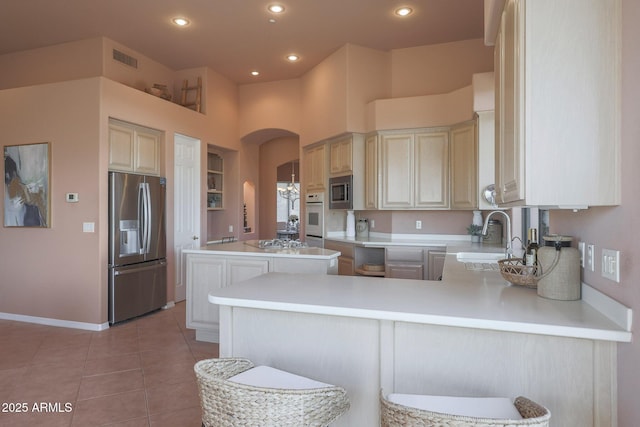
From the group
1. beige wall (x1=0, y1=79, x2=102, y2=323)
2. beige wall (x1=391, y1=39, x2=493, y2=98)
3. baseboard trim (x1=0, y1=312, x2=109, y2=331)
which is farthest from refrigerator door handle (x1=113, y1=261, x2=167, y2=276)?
beige wall (x1=391, y1=39, x2=493, y2=98)

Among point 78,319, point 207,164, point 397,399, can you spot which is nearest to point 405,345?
point 397,399

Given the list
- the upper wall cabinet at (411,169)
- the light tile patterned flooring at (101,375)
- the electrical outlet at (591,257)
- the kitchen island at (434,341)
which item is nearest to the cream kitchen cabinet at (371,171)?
the upper wall cabinet at (411,169)

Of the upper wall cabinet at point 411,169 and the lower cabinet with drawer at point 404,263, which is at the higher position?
the upper wall cabinet at point 411,169

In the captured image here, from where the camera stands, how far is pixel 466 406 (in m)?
1.23

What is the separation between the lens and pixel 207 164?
20.5ft

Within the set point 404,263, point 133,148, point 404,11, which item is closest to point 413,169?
point 404,263

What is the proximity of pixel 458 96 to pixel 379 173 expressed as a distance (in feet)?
4.13

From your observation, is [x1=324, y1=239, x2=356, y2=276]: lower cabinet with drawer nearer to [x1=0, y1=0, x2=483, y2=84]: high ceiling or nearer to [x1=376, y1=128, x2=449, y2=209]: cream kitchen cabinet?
[x1=376, y1=128, x2=449, y2=209]: cream kitchen cabinet

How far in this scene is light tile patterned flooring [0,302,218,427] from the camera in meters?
2.47

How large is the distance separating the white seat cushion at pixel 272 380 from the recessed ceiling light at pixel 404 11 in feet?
12.9

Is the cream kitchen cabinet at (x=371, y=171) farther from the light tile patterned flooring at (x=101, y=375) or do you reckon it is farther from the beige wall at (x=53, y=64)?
the beige wall at (x=53, y=64)

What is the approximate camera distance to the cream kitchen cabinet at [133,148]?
4.44m

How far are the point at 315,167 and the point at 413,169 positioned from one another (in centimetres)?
162

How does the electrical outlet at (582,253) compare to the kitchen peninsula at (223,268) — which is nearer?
the electrical outlet at (582,253)
